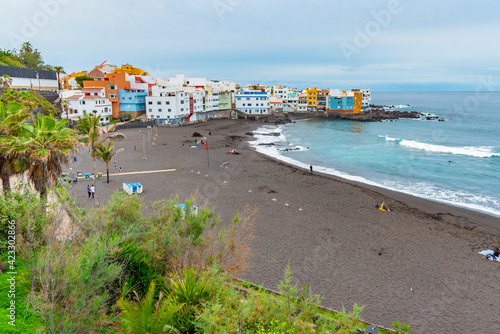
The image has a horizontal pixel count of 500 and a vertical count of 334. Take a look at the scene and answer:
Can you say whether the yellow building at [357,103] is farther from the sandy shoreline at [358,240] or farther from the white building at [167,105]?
the sandy shoreline at [358,240]

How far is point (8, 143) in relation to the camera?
33.3 ft

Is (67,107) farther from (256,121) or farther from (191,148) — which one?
(256,121)

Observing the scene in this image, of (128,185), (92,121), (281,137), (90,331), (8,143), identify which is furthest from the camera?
(281,137)

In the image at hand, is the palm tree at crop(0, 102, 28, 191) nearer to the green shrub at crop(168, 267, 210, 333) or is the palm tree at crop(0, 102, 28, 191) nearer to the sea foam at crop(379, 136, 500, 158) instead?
the green shrub at crop(168, 267, 210, 333)

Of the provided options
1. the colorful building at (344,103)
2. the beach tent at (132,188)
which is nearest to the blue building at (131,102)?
the beach tent at (132,188)

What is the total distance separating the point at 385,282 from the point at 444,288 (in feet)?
7.31

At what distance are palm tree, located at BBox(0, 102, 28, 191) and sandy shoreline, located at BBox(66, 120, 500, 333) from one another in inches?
103

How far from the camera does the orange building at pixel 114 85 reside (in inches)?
2441

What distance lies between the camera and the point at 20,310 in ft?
22.4

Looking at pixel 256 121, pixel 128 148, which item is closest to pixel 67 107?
pixel 128 148

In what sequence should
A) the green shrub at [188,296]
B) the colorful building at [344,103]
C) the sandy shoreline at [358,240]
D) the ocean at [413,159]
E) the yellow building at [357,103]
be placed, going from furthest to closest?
the yellow building at [357,103], the colorful building at [344,103], the ocean at [413,159], the sandy shoreline at [358,240], the green shrub at [188,296]

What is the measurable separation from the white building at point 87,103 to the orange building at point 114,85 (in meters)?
1.99

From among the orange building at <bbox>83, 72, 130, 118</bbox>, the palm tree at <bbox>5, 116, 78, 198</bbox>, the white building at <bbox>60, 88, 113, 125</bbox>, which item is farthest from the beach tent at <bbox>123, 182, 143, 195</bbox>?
the orange building at <bbox>83, 72, 130, 118</bbox>

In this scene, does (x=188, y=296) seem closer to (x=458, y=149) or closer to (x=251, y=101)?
(x=458, y=149)
